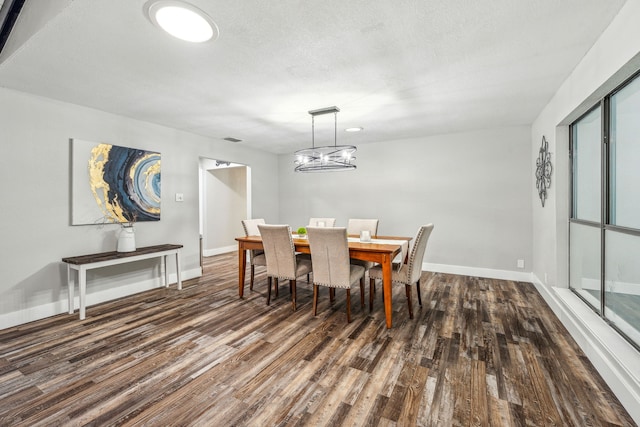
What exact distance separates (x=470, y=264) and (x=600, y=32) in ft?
11.2

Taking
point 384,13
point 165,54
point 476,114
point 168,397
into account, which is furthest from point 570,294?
point 165,54

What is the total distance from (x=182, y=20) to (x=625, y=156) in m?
3.00

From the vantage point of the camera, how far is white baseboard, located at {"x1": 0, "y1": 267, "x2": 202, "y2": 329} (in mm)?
2803

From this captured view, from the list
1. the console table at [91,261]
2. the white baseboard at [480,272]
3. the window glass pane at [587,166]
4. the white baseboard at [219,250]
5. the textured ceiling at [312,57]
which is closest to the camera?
the textured ceiling at [312,57]

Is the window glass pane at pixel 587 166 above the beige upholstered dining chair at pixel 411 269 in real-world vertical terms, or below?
above

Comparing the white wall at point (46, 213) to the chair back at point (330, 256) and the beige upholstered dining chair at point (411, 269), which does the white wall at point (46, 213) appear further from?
the beige upholstered dining chair at point (411, 269)

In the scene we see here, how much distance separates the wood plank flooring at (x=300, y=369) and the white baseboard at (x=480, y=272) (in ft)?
3.62

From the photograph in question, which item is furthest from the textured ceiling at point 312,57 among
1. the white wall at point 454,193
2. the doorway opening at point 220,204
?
the doorway opening at point 220,204

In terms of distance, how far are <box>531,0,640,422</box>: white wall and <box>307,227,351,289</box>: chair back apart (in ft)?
6.14

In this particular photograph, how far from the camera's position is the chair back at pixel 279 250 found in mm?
3052

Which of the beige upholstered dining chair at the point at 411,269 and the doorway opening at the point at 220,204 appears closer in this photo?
the beige upholstered dining chair at the point at 411,269

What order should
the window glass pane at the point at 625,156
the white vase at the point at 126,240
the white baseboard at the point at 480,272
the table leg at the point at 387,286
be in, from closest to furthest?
the window glass pane at the point at 625,156, the table leg at the point at 387,286, the white vase at the point at 126,240, the white baseboard at the point at 480,272

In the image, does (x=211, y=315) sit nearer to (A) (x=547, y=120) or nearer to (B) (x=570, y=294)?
(B) (x=570, y=294)

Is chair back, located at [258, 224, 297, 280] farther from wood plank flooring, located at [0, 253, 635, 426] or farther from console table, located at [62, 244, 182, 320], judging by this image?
console table, located at [62, 244, 182, 320]
